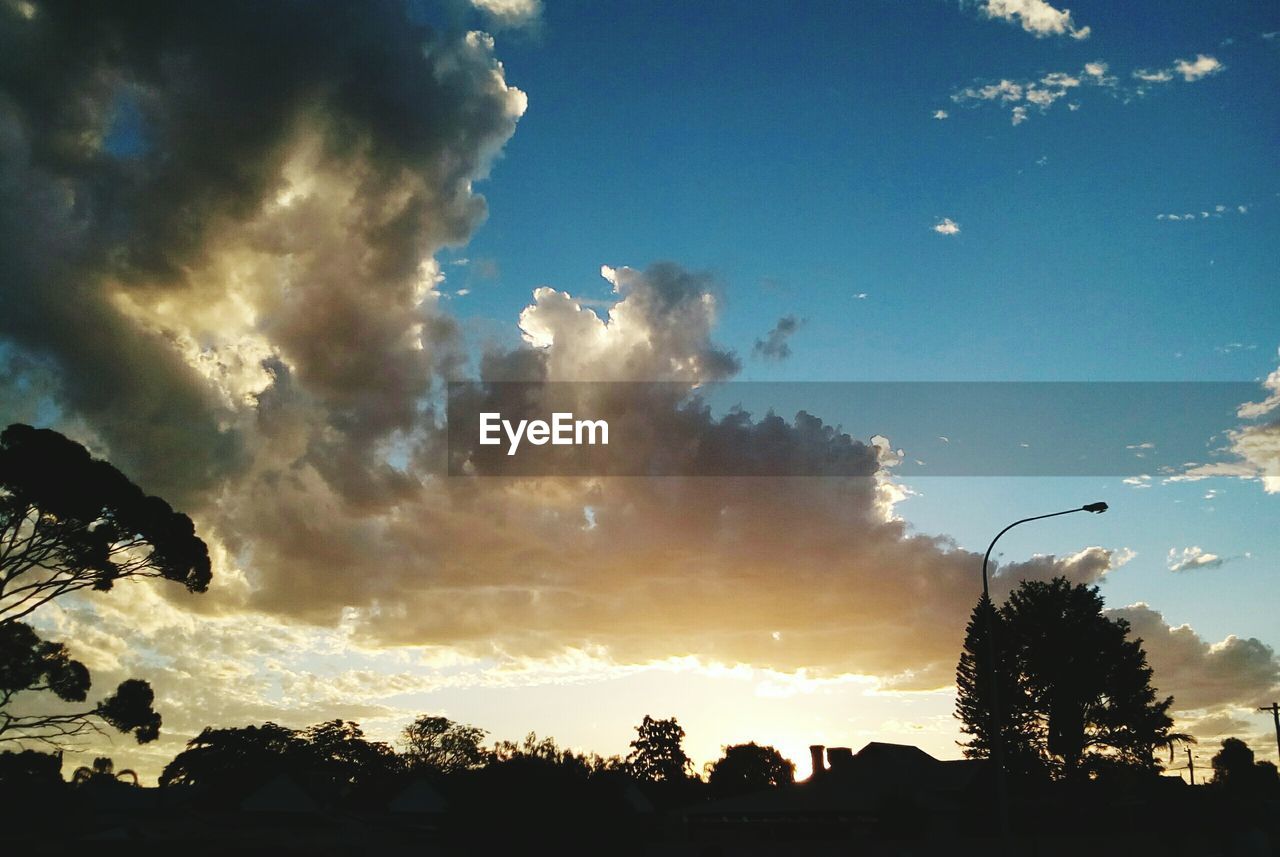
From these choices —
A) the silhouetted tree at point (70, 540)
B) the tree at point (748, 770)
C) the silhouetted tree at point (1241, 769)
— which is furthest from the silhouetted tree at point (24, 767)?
the silhouetted tree at point (1241, 769)

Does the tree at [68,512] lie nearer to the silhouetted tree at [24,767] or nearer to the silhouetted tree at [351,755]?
the silhouetted tree at [24,767]

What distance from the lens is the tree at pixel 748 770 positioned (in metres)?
133

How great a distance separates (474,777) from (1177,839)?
3433cm

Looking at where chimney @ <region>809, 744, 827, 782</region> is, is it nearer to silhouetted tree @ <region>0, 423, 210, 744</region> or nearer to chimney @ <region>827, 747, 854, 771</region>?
chimney @ <region>827, 747, 854, 771</region>

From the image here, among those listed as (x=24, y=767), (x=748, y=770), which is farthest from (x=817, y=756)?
(x=748, y=770)

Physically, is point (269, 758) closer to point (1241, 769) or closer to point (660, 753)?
point (660, 753)

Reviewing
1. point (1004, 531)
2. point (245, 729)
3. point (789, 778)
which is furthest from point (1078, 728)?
point (245, 729)

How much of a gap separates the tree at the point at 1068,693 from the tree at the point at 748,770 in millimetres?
60668

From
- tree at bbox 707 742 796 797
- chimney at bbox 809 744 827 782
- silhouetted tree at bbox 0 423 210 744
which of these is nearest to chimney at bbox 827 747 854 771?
chimney at bbox 809 744 827 782

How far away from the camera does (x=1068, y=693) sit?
77.1 m

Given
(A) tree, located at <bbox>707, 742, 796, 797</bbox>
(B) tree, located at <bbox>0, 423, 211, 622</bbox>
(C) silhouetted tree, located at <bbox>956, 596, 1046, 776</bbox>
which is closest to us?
(B) tree, located at <bbox>0, 423, 211, 622</bbox>

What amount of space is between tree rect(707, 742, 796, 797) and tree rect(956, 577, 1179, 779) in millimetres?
60668

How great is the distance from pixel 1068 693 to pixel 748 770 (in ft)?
222

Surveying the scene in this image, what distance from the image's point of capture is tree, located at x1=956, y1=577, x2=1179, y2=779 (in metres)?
76.3
